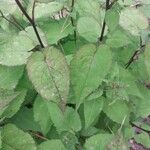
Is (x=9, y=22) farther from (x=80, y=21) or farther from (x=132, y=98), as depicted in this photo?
(x=132, y=98)

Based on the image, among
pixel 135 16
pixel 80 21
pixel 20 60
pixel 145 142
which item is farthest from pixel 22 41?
pixel 145 142

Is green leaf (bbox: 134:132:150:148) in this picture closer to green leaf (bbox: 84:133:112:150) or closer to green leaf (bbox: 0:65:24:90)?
green leaf (bbox: 84:133:112:150)

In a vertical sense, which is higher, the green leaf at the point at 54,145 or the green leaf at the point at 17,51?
the green leaf at the point at 17,51

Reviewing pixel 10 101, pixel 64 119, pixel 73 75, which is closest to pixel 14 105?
pixel 10 101

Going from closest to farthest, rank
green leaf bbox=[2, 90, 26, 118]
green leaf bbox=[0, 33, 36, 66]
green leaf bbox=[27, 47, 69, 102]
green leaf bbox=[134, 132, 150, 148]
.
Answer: green leaf bbox=[27, 47, 69, 102] → green leaf bbox=[0, 33, 36, 66] → green leaf bbox=[2, 90, 26, 118] → green leaf bbox=[134, 132, 150, 148]

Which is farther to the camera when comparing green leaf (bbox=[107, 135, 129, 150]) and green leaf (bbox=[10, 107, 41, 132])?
green leaf (bbox=[10, 107, 41, 132])

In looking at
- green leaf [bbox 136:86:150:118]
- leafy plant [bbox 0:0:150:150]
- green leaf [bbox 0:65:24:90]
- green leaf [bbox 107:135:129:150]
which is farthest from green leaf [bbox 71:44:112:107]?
green leaf [bbox 136:86:150:118]

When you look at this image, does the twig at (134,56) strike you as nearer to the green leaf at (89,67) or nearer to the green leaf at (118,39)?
the green leaf at (118,39)

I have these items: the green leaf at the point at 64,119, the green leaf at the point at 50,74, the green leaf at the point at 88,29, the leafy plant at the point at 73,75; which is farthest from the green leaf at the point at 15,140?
the green leaf at the point at 88,29
